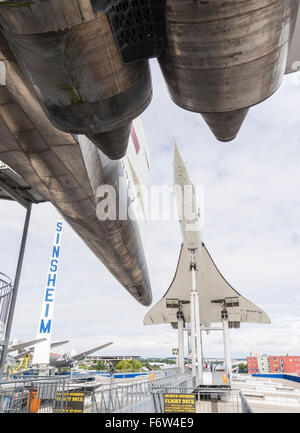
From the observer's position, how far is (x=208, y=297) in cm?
3191

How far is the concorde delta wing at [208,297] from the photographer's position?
30.2m

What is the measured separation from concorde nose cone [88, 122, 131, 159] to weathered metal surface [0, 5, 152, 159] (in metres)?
0.04

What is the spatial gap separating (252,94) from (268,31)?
0.59 m

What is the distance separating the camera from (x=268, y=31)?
8.39ft

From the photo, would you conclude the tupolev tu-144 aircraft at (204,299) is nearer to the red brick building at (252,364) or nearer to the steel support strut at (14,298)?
the steel support strut at (14,298)

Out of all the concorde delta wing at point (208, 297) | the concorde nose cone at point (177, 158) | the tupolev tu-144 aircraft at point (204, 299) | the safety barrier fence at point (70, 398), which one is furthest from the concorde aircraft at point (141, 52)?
the concorde delta wing at point (208, 297)

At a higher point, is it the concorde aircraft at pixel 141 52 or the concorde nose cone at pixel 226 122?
the concorde aircraft at pixel 141 52

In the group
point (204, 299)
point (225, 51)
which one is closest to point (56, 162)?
point (225, 51)

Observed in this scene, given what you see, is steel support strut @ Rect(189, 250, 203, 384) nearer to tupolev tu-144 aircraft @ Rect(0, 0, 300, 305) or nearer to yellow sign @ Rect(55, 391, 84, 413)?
yellow sign @ Rect(55, 391, 84, 413)

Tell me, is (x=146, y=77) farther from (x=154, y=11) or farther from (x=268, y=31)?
(x=268, y=31)

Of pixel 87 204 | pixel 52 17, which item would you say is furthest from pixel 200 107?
pixel 87 204

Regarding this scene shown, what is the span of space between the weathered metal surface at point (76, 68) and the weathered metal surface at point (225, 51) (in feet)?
1.54

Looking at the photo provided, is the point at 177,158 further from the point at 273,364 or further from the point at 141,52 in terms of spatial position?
the point at 273,364

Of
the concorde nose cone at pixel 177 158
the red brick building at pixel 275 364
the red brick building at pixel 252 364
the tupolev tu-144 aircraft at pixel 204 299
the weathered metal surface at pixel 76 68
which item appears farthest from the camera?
the red brick building at pixel 275 364
